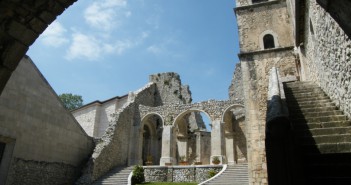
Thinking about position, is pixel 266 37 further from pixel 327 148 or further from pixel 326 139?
pixel 327 148

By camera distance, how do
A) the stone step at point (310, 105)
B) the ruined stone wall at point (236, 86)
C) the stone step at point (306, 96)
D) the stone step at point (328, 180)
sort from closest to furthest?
1. the stone step at point (328, 180)
2. the stone step at point (310, 105)
3. the stone step at point (306, 96)
4. the ruined stone wall at point (236, 86)

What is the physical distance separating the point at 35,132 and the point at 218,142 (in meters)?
12.0

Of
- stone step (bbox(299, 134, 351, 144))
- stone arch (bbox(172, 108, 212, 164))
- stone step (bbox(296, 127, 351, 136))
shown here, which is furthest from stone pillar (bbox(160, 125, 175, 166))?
stone step (bbox(299, 134, 351, 144))

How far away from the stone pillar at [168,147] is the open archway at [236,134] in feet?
14.9

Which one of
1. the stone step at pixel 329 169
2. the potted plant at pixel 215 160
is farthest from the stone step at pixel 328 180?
the potted plant at pixel 215 160

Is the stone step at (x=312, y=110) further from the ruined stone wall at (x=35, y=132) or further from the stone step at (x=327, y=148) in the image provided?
the ruined stone wall at (x=35, y=132)

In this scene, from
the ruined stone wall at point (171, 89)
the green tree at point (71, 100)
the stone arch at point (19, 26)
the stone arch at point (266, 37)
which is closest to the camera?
the stone arch at point (19, 26)

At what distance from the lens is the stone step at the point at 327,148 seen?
4.90 metres

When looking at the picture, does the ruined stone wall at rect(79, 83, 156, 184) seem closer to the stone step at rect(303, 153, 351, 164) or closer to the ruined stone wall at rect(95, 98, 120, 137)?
the ruined stone wall at rect(95, 98, 120, 137)

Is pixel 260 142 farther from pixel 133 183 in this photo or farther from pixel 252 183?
pixel 133 183

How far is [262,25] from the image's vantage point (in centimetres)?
1361

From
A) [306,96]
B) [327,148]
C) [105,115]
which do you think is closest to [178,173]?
[105,115]

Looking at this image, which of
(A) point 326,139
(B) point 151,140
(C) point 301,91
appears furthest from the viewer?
(B) point 151,140

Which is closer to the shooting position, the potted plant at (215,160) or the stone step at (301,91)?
the stone step at (301,91)
